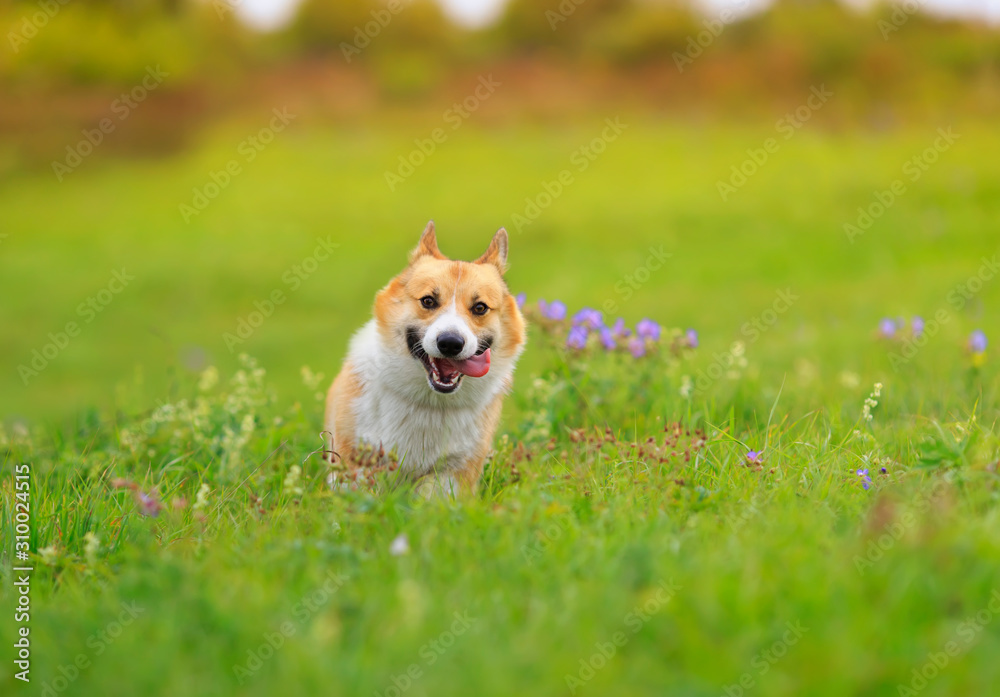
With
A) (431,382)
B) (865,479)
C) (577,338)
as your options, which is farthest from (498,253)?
(865,479)

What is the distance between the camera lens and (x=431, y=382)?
4.20 meters

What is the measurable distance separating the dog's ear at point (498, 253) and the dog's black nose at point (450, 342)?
945 mm

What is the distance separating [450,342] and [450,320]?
154 mm

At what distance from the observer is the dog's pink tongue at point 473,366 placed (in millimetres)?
4227

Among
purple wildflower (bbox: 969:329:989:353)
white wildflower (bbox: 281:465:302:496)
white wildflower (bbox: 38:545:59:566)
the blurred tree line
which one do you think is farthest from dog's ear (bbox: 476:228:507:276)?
the blurred tree line

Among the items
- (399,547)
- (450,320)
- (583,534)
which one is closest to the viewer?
(399,547)

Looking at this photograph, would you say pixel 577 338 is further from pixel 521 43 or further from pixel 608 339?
pixel 521 43

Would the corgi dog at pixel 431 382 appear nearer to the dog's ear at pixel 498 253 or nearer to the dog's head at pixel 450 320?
the dog's head at pixel 450 320

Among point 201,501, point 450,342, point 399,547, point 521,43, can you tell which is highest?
point 450,342

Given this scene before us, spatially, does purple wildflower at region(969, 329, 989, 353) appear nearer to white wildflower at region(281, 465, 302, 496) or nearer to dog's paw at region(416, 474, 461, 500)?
dog's paw at region(416, 474, 461, 500)

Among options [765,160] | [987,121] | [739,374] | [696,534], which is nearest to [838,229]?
[765,160]

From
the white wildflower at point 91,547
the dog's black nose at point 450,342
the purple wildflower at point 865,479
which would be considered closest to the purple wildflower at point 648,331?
the dog's black nose at point 450,342

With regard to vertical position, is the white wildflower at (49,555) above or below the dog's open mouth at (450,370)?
below

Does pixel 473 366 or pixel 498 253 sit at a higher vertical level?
pixel 498 253
